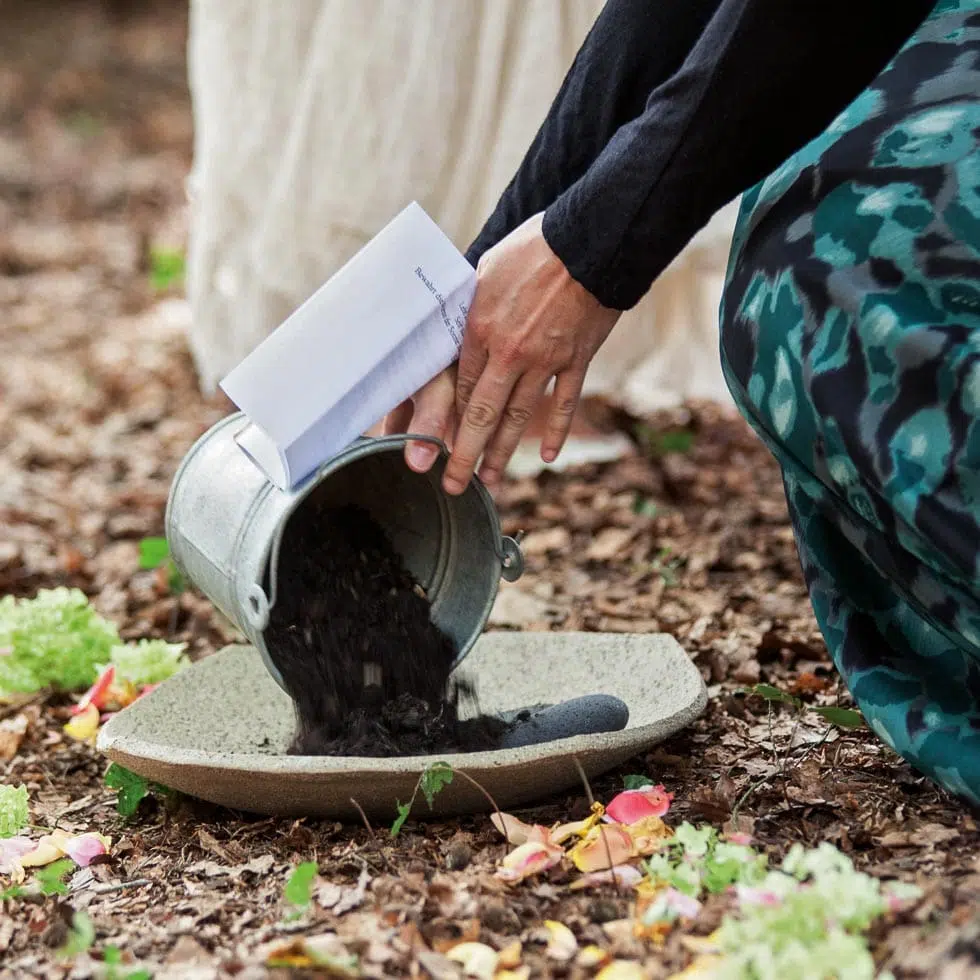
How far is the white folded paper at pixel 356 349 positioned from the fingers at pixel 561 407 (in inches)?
5.8

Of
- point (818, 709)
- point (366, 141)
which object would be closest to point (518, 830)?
point (818, 709)

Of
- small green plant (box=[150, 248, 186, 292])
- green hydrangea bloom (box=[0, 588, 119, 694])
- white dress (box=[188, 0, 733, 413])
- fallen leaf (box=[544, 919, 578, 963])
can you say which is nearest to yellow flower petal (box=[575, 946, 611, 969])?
fallen leaf (box=[544, 919, 578, 963])

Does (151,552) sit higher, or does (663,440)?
(151,552)

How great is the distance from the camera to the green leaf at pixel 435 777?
157cm

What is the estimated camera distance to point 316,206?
11.2 feet

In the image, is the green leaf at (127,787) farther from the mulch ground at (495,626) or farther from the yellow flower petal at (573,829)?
the yellow flower petal at (573,829)

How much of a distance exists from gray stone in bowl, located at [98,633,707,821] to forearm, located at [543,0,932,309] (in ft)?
1.86

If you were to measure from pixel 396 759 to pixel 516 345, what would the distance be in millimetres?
523

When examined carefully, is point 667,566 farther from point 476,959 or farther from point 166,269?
point 166,269

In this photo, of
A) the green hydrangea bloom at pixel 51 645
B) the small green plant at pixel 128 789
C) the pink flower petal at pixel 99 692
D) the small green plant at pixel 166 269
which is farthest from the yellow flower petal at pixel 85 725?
the small green plant at pixel 166 269

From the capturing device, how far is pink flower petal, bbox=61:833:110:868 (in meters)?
1.72

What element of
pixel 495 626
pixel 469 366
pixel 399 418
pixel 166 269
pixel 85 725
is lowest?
pixel 166 269

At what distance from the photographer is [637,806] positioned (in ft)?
5.34

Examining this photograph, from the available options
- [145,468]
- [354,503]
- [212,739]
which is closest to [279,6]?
[145,468]
